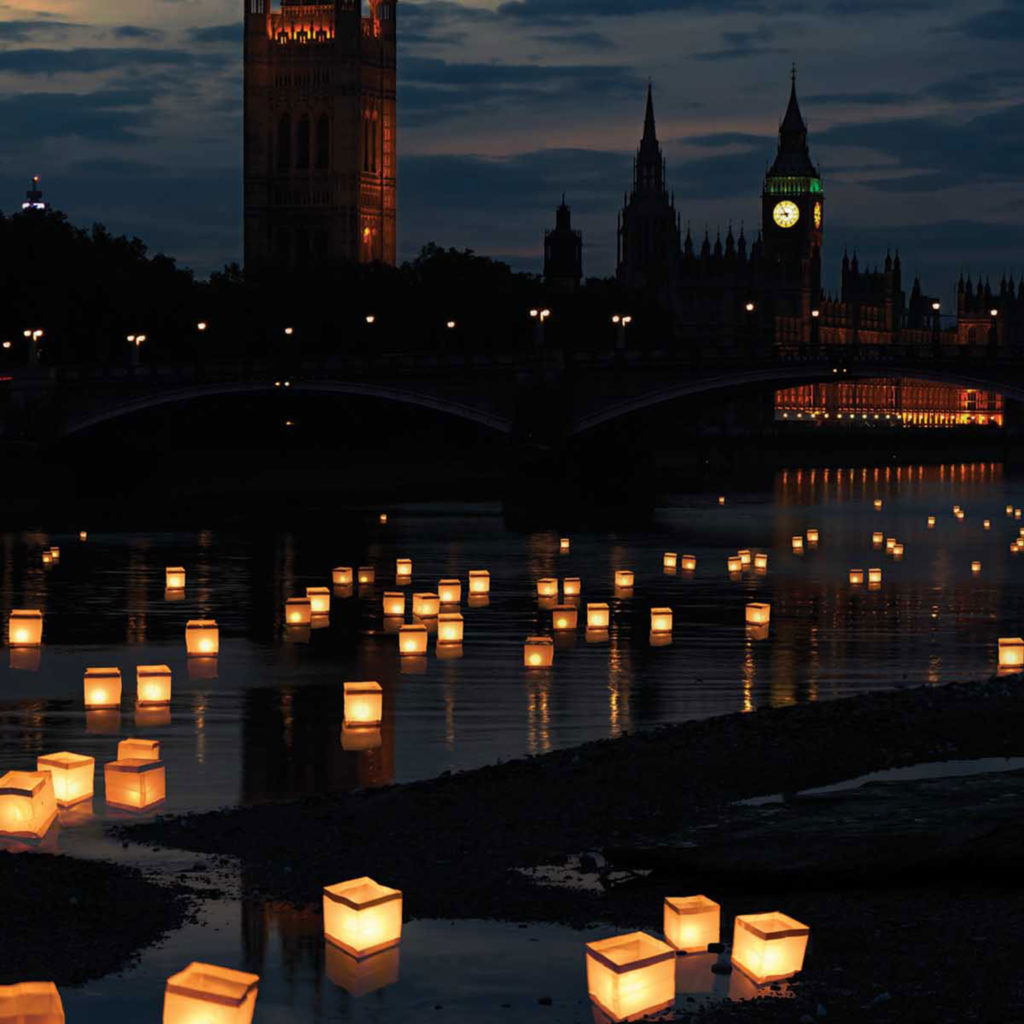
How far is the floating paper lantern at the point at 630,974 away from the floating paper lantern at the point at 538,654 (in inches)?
722

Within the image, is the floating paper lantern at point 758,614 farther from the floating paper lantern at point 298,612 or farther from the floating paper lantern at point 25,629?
the floating paper lantern at point 25,629

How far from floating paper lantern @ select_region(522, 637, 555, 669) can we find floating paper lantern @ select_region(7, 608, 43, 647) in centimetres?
918

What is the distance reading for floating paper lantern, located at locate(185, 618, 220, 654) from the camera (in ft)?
112

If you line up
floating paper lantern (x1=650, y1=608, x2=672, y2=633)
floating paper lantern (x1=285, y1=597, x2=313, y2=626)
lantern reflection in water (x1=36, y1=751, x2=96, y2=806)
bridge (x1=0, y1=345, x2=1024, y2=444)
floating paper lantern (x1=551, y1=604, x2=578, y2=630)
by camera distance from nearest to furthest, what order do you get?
lantern reflection in water (x1=36, y1=751, x2=96, y2=806)
floating paper lantern (x1=650, y1=608, x2=672, y2=633)
floating paper lantern (x1=551, y1=604, x2=578, y2=630)
floating paper lantern (x1=285, y1=597, x2=313, y2=626)
bridge (x1=0, y1=345, x2=1024, y2=444)

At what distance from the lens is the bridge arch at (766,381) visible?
9138 centimetres

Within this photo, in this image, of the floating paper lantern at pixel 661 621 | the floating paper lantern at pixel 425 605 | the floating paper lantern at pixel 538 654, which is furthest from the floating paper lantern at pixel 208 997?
the floating paper lantern at pixel 425 605

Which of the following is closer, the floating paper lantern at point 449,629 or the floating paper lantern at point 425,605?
the floating paper lantern at point 449,629

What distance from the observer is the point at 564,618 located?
39688 mm

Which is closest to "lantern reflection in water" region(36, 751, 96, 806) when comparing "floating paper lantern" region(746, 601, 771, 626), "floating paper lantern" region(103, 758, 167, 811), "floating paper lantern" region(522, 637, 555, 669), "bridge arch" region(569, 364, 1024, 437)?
"floating paper lantern" region(103, 758, 167, 811)

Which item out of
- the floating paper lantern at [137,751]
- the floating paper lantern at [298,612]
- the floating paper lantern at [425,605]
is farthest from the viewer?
the floating paper lantern at [298,612]

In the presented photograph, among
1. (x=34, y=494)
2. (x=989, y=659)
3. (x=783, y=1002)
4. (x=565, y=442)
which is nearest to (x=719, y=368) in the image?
(x=565, y=442)

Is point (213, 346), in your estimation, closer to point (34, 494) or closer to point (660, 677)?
point (34, 494)

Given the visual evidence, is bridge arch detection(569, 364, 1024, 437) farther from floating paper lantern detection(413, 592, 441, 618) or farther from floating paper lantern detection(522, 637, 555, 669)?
floating paper lantern detection(522, 637, 555, 669)

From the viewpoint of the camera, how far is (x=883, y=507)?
9531cm
